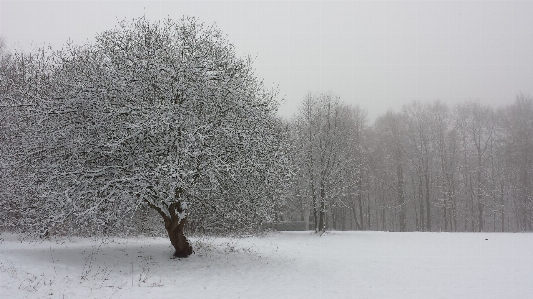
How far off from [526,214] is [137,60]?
50.4m

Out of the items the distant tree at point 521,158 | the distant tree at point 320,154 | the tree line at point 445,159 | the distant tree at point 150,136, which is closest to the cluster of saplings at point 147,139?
the distant tree at point 150,136

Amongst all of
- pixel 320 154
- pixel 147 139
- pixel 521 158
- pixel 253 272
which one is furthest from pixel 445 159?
pixel 147 139

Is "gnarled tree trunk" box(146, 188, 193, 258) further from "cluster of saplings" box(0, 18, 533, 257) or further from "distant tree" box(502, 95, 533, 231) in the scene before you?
"distant tree" box(502, 95, 533, 231)

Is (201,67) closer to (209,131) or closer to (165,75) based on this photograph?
(165,75)

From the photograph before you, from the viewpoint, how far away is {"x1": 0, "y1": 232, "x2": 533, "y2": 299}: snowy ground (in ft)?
40.5

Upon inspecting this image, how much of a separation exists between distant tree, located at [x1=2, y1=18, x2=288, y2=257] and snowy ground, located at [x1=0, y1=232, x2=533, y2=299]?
1833mm

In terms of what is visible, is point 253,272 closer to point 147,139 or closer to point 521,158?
point 147,139

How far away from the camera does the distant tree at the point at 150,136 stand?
14133mm

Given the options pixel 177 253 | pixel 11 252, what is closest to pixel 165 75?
pixel 177 253

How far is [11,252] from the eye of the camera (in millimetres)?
15289

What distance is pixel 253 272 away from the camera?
623 inches

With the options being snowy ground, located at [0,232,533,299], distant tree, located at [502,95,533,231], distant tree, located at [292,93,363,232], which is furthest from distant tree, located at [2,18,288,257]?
distant tree, located at [502,95,533,231]

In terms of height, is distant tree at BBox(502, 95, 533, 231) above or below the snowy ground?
above

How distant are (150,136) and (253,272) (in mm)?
7225
